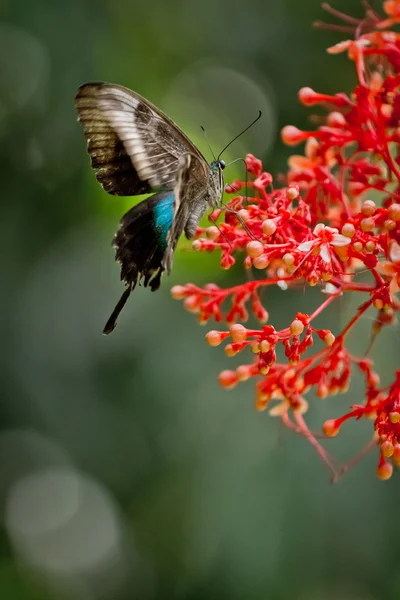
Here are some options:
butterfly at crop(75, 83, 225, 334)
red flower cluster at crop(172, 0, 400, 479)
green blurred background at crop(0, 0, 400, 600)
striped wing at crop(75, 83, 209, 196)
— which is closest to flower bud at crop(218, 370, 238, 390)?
red flower cluster at crop(172, 0, 400, 479)

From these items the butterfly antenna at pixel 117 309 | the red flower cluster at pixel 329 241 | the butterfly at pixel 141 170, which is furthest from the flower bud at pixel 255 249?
the butterfly antenna at pixel 117 309

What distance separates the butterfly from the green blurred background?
4.65 ft

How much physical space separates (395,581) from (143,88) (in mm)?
2468

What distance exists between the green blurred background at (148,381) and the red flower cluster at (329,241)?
1302mm

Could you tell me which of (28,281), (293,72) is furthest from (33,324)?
(293,72)

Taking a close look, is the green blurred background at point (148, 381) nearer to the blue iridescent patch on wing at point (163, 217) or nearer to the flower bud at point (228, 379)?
the flower bud at point (228, 379)

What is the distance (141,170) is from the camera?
1.64m

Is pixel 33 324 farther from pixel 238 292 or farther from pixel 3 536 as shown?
pixel 238 292

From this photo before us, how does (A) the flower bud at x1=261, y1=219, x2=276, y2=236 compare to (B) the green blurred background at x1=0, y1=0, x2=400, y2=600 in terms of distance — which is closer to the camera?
(A) the flower bud at x1=261, y1=219, x2=276, y2=236

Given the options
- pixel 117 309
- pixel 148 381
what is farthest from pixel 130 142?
pixel 148 381

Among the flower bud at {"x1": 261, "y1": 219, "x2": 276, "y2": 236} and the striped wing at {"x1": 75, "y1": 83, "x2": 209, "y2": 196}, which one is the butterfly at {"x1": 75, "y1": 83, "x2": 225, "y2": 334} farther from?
the flower bud at {"x1": 261, "y1": 219, "x2": 276, "y2": 236}

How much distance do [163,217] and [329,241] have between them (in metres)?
0.43

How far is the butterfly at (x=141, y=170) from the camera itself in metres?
1.62

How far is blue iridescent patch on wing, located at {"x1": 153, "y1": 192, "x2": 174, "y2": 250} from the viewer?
166 centimetres
